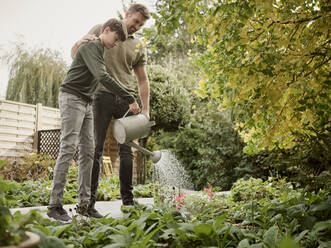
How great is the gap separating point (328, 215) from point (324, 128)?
1.03m

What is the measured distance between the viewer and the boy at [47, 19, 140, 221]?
2.27 meters

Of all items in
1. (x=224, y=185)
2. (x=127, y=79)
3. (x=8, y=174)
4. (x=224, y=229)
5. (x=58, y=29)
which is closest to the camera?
(x=224, y=229)

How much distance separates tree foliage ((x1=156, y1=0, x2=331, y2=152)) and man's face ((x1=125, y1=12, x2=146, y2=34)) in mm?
587

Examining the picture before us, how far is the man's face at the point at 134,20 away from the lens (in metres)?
2.66

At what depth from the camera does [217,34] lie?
1.71 meters

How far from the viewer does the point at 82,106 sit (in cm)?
239

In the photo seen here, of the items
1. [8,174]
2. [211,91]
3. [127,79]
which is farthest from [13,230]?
[8,174]

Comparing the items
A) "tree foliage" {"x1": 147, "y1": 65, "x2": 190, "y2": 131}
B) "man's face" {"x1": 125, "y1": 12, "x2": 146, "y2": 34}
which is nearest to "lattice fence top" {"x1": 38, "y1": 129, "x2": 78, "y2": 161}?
"tree foliage" {"x1": 147, "y1": 65, "x2": 190, "y2": 131}

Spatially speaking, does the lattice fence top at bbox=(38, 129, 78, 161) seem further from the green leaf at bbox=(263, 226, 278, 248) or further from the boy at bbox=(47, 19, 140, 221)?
the green leaf at bbox=(263, 226, 278, 248)

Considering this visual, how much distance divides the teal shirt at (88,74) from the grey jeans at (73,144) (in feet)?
0.21

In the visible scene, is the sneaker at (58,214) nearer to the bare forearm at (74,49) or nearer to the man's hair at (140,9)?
the bare forearm at (74,49)

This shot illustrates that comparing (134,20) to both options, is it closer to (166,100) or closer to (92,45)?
(92,45)

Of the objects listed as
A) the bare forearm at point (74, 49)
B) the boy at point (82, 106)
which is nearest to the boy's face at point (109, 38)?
the boy at point (82, 106)

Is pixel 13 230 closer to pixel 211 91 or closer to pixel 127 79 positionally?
pixel 211 91
